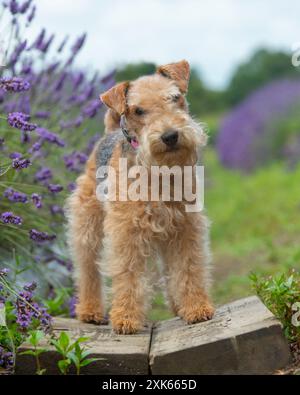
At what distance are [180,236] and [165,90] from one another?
0.78 m

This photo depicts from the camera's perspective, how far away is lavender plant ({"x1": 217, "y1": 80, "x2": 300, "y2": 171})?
14.0 m

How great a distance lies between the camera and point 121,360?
124 inches

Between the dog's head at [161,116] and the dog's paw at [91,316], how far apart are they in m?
1.19

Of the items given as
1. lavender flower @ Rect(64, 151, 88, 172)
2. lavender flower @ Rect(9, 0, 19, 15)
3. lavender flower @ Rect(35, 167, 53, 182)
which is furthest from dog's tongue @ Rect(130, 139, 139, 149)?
lavender flower @ Rect(9, 0, 19, 15)

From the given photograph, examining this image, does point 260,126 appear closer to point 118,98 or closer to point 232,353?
point 118,98

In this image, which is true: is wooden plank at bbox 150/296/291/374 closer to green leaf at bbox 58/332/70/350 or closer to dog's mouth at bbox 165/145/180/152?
green leaf at bbox 58/332/70/350

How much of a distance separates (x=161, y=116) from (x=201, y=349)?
1.12 m

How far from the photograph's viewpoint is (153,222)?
3.63m

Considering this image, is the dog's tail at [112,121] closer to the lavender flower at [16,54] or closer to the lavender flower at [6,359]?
the lavender flower at [16,54]

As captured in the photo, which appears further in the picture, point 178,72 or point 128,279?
point 178,72

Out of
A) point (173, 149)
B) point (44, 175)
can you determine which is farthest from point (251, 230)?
point (173, 149)

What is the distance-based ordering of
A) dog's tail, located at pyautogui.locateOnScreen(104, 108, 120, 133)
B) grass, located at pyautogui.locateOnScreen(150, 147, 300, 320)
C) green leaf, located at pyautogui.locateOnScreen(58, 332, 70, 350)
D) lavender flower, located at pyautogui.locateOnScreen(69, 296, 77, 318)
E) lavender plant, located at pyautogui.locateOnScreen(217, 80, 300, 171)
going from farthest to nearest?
lavender plant, located at pyautogui.locateOnScreen(217, 80, 300, 171)
grass, located at pyautogui.locateOnScreen(150, 147, 300, 320)
lavender flower, located at pyautogui.locateOnScreen(69, 296, 77, 318)
dog's tail, located at pyautogui.locateOnScreen(104, 108, 120, 133)
green leaf, located at pyautogui.locateOnScreen(58, 332, 70, 350)

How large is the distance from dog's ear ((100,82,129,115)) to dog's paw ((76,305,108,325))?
1278 mm
